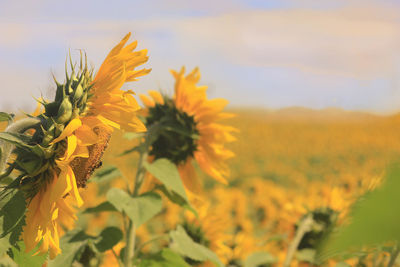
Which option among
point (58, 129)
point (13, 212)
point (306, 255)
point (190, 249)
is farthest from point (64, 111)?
point (306, 255)

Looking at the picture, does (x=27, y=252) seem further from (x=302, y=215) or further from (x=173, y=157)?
(x=302, y=215)

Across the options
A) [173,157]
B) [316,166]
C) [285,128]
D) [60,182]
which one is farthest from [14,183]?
[285,128]

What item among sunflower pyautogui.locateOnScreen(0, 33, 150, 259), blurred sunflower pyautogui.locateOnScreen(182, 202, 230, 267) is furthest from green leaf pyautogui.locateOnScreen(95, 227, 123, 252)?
blurred sunflower pyautogui.locateOnScreen(182, 202, 230, 267)

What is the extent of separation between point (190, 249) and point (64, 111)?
76 centimetres

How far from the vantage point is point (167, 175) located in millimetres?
1396

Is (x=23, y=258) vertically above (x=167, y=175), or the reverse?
(x=167, y=175)

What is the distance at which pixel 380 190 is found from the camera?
21cm

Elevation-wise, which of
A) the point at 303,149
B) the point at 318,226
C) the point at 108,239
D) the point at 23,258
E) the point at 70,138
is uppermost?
the point at 303,149

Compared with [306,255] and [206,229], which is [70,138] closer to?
[206,229]

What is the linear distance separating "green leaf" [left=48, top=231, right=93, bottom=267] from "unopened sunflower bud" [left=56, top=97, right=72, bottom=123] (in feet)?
1.61

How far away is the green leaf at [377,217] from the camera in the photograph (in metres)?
0.21

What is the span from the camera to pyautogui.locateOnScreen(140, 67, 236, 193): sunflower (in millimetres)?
1638

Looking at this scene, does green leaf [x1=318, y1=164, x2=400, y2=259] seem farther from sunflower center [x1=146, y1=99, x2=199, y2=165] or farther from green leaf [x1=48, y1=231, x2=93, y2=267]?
sunflower center [x1=146, y1=99, x2=199, y2=165]

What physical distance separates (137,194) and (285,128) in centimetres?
2143
